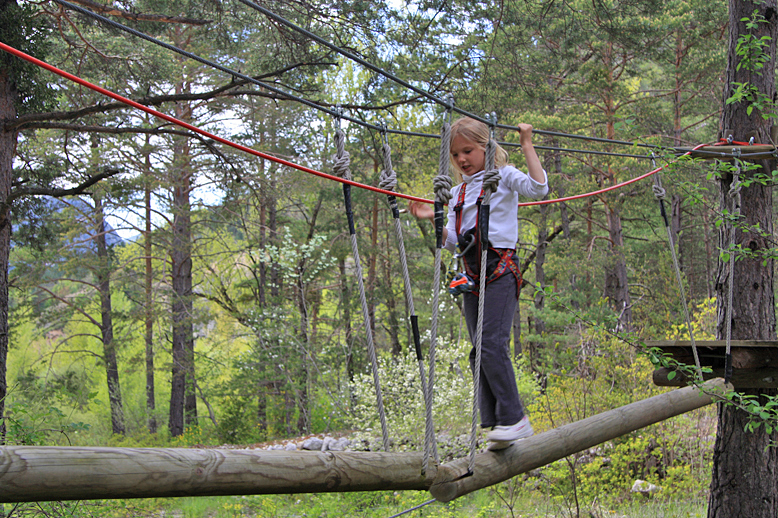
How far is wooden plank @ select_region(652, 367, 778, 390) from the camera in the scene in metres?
3.30

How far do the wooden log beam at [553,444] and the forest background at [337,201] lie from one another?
2.31 metres

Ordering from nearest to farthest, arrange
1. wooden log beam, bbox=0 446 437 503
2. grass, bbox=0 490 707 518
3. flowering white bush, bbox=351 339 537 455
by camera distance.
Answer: wooden log beam, bbox=0 446 437 503, grass, bbox=0 490 707 518, flowering white bush, bbox=351 339 537 455

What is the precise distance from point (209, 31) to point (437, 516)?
5.39 meters

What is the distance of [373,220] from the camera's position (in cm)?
1473

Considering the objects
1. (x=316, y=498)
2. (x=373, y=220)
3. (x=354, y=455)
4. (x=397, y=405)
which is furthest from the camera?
(x=373, y=220)

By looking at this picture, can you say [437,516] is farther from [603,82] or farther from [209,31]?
[603,82]

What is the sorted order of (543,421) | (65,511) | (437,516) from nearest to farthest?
(65,511) → (437,516) → (543,421)

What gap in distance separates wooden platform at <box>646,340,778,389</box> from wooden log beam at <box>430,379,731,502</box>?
0.30ft

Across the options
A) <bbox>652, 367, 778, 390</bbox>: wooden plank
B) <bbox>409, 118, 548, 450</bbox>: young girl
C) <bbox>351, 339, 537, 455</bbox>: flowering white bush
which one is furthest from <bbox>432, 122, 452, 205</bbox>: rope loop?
<bbox>351, 339, 537, 455</bbox>: flowering white bush

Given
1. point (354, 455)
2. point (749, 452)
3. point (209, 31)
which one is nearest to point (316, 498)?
point (749, 452)

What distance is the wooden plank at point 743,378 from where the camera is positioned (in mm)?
3301

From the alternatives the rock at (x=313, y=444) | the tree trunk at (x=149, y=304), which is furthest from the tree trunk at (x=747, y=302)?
the tree trunk at (x=149, y=304)

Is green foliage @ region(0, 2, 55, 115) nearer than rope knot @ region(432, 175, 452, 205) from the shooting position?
No

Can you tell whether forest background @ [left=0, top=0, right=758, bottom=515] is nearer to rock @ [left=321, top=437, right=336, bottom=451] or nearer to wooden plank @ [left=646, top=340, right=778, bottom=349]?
rock @ [left=321, top=437, right=336, bottom=451]
